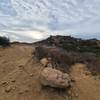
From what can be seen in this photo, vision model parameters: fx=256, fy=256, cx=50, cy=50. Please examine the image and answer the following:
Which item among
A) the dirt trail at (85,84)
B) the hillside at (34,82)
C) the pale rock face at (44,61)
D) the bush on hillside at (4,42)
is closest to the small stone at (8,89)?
the hillside at (34,82)

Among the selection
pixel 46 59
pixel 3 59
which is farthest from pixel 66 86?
pixel 3 59

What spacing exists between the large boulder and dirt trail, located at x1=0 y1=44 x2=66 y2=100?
1.10 feet

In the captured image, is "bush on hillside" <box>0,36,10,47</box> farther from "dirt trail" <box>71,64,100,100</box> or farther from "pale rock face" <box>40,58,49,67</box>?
"dirt trail" <box>71,64,100,100</box>

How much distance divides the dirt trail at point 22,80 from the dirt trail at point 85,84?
977mm

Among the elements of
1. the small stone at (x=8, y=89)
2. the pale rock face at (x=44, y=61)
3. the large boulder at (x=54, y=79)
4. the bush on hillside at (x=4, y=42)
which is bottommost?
the small stone at (x=8, y=89)

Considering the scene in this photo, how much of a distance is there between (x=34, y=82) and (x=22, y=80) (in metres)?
0.71

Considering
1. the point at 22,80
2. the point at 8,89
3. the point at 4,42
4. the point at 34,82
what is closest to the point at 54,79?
the point at 34,82

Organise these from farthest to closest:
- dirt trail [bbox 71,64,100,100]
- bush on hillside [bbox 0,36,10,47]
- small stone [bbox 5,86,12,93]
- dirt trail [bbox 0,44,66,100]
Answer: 1. bush on hillside [bbox 0,36,10,47]
2. small stone [bbox 5,86,12,93]
3. dirt trail [bbox 71,64,100,100]
4. dirt trail [bbox 0,44,66,100]

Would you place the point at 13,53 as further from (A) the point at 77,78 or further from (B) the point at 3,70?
(A) the point at 77,78

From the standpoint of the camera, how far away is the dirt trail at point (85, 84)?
1122cm

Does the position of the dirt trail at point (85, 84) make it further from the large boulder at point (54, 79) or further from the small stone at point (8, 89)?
the small stone at point (8, 89)

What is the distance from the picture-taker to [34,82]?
11875mm

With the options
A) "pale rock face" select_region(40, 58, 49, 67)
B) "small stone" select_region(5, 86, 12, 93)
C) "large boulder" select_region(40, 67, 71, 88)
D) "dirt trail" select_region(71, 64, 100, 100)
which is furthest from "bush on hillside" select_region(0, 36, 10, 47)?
"large boulder" select_region(40, 67, 71, 88)

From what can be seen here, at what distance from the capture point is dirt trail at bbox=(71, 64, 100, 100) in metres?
11.2
